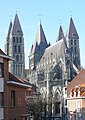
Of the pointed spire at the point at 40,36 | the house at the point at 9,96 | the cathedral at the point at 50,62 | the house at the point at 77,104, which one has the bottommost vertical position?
the house at the point at 77,104

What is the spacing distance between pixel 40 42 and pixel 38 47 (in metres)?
2.13

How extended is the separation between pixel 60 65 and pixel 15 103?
95.8m

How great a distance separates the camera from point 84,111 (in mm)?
70562

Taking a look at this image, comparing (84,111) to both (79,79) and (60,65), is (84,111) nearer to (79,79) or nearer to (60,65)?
(79,79)

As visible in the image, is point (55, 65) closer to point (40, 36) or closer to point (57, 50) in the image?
point (57, 50)

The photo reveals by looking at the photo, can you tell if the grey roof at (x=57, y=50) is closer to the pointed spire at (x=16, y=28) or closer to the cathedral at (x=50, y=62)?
the cathedral at (x=50, y=62)

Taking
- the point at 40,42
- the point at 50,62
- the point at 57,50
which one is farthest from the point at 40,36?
the point at 57,50

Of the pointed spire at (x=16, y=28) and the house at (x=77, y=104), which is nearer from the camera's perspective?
the house at (x=77, y=104)

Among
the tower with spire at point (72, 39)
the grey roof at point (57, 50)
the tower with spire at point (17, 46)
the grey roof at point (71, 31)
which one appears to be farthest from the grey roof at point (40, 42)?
the grey roof at point (57, 50)

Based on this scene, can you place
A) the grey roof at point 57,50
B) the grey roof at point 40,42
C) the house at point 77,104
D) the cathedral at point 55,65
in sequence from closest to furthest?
1. the house at point 77,104
2. the cathedral at point 55,65
3. the grey roof at point 57,50
4. the grey roof at point 40,42

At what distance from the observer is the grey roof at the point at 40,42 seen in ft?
517

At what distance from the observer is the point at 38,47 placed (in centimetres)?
15800

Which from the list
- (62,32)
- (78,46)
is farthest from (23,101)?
(62,32)

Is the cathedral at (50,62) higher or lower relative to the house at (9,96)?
higher
